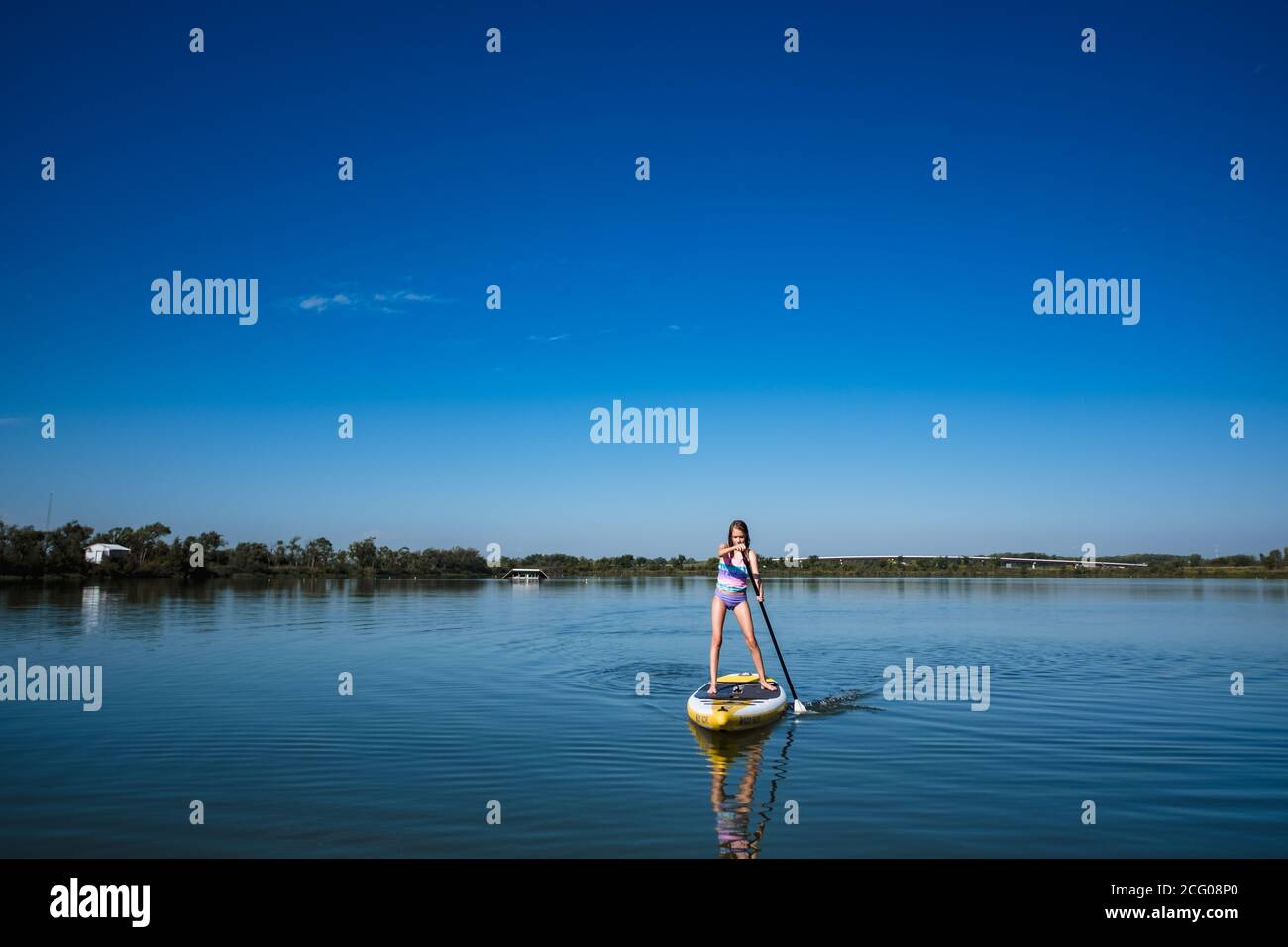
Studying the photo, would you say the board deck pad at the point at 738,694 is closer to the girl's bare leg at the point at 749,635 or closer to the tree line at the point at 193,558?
the girl's bare leg at the point at 749,635

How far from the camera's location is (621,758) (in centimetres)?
1281

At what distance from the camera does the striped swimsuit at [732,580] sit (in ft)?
50.5

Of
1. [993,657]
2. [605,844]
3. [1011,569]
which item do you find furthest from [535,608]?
[1011,569]

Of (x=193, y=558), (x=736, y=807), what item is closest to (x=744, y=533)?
(x=736, y=807)

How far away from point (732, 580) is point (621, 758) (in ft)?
13.2

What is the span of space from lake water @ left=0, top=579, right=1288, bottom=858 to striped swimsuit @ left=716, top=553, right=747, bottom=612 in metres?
2.36

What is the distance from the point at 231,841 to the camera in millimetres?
8844

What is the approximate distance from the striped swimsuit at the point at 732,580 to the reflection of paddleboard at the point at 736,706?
62.4 inches

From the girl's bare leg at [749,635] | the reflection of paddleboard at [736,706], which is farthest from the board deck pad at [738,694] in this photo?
the girl's bare leg at [749,635]
